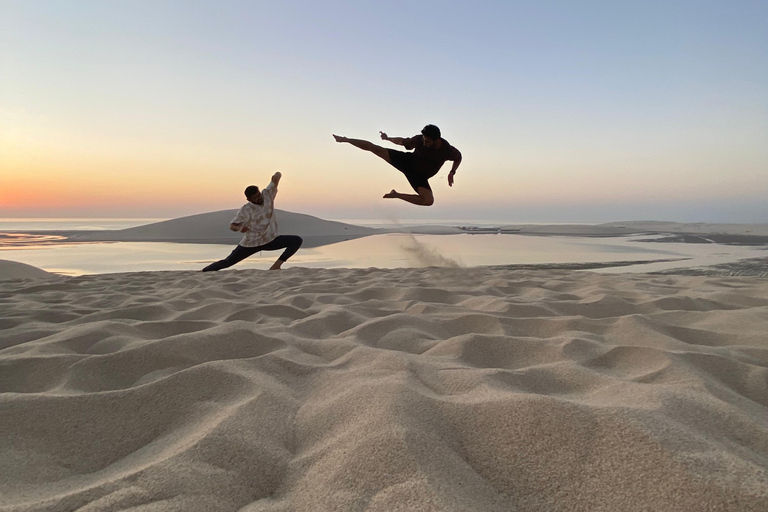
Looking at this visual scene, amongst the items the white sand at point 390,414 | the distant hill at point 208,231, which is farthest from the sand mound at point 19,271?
the distant hill at point 208,231

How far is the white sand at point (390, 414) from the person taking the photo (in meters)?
0.80

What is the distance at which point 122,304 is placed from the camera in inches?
113

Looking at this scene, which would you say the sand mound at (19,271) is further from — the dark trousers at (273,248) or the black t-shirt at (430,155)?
the black t-shirt at (430,155)

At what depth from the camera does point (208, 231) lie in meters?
14.9

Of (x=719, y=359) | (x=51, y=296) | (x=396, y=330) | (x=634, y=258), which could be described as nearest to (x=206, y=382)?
(x=396, y=330)

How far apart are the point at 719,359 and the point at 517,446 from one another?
1.02 metres

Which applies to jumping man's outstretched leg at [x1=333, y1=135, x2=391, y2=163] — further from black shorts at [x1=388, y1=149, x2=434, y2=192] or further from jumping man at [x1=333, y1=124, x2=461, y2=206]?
black shorts at [x1=388, y1=149, x2=434, y2=192]

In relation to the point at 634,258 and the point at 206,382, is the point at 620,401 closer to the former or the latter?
the point at 206,382

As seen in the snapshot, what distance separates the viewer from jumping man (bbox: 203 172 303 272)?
6.10 m

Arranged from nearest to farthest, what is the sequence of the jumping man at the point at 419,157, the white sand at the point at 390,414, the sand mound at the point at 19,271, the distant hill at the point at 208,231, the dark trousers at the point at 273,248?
the white sand at the point at 390,414, the jumping man at the point at 419,157, the sand mound at the point at 19,271, the dark trousers at the point at 273,248, the distant hill at the point at 208,231

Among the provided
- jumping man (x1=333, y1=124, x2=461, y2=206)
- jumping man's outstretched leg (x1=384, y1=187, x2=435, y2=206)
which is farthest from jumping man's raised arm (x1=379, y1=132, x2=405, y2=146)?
jumping man's outstretched leg (x1=384, y1=187, x2=435, y2=206)

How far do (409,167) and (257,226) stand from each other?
241cm

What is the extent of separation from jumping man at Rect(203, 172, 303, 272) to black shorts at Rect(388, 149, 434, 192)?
6.32 ft

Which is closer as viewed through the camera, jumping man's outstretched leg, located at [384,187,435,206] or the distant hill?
jumping man's outstretched leg, located at [384,187,435,206]
